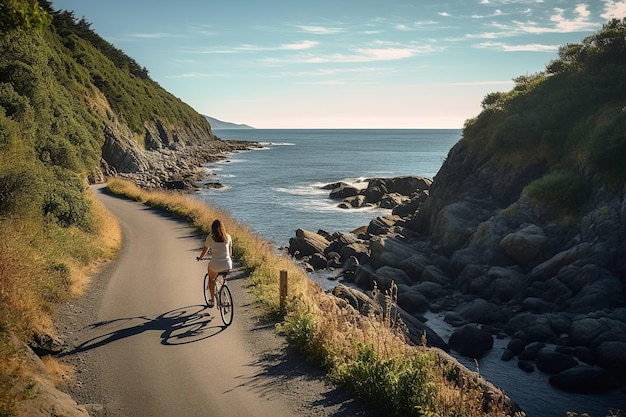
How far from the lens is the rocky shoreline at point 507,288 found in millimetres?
15625

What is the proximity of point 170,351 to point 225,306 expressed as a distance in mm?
2084

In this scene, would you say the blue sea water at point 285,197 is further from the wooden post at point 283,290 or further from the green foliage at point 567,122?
the wooden post at point 283,290

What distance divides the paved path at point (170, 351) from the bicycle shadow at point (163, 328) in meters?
0.02

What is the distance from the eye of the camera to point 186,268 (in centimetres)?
1825

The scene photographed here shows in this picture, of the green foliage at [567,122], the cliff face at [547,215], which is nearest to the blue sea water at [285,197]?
the cliff face at [547,215]

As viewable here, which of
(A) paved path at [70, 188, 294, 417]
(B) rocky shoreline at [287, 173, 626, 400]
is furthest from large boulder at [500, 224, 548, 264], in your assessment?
(A) paved path at [70, 188, 294, 417]

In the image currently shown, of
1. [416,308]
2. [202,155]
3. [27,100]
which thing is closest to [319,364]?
[416,308]

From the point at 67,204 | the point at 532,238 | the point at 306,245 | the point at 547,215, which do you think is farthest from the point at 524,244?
the point at 67,204

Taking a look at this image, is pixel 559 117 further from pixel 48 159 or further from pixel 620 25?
pixel 48 159

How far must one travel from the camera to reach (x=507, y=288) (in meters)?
21.4

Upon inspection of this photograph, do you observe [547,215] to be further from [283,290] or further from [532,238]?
[283,290]

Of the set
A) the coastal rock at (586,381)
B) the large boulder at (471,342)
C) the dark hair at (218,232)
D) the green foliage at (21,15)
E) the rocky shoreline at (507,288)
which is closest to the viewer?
the green foliage at (21,15)

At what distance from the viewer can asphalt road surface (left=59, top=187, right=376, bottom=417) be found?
28.0ft

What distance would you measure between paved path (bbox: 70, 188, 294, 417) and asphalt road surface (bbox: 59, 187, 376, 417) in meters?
0.02
